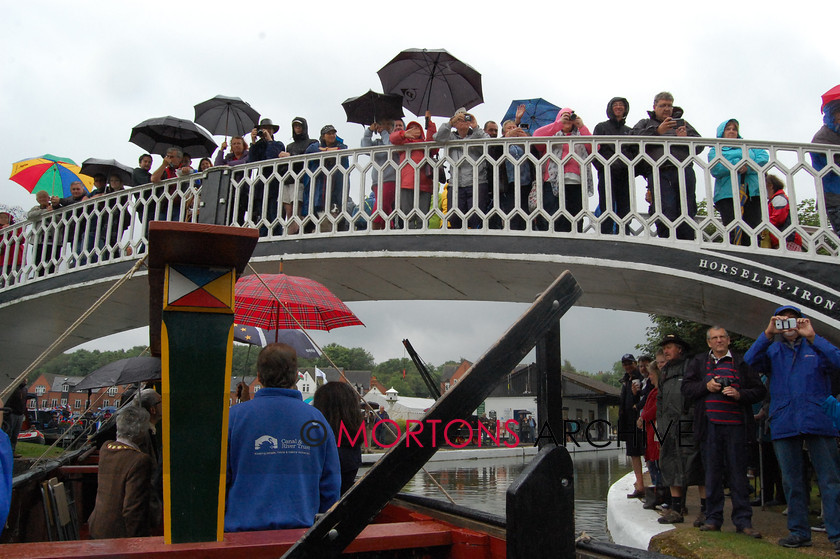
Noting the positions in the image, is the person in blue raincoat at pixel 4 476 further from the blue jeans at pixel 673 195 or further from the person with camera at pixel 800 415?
the blue jeans at pixel 673 195

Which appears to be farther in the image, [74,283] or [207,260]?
[74,283]

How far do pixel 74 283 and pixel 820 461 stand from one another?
10072 millimetres

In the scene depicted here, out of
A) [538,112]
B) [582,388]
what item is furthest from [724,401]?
[582,388]

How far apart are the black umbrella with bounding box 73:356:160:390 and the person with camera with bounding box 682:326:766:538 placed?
503cm

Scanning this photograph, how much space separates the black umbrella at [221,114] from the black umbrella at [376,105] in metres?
3.59

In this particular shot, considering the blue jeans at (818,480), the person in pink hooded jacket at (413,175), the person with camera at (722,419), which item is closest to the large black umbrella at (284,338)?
the person in pink hooded jacket at (413,175)

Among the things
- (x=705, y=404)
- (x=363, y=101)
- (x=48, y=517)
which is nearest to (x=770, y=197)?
(x=705, y=404)

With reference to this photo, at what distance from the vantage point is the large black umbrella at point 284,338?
8688 millimetres

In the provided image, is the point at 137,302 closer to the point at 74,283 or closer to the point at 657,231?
the point at 74,283

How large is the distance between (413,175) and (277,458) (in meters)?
6.15

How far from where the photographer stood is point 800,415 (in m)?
4.90

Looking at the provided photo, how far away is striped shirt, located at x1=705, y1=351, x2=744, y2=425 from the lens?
17.4ft

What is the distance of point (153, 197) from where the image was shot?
982 centimetres

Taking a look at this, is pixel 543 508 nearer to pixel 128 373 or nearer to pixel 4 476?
pixel 4 476
